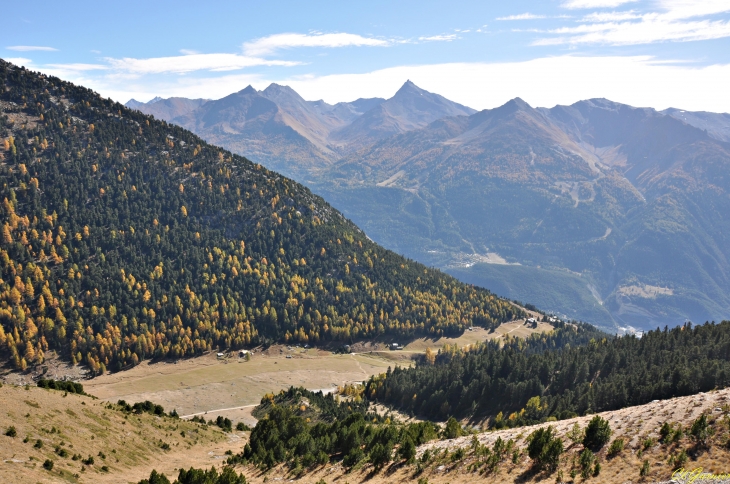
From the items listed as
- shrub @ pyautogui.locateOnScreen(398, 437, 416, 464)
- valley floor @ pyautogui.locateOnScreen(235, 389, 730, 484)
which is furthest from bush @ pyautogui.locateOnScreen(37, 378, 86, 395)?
shrub @ pyautogui.locateOnScreen(398, 437, 416, 464)

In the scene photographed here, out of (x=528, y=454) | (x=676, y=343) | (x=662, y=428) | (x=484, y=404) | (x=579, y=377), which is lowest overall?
(x=484, y=404)

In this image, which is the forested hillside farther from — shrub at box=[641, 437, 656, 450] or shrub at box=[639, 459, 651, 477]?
shrub at box=[639, 459, 651, 477]

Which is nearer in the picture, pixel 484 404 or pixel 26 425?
pixel 26 425

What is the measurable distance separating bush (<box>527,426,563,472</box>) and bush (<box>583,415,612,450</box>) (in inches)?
137

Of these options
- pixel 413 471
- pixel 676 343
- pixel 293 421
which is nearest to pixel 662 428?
pixel 413 471

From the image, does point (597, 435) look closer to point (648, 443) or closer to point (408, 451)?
point (648, 443)

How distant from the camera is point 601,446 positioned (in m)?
67.1

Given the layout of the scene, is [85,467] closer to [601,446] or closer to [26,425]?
A: [26,425]

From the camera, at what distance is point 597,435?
6712cm

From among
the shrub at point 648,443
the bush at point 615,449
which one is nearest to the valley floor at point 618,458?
the shrub at point 648,443

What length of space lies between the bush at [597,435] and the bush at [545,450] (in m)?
3.47

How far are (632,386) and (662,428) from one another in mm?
95429

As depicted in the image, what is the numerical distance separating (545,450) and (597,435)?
7.15 metres

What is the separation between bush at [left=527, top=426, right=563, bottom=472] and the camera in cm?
6612
